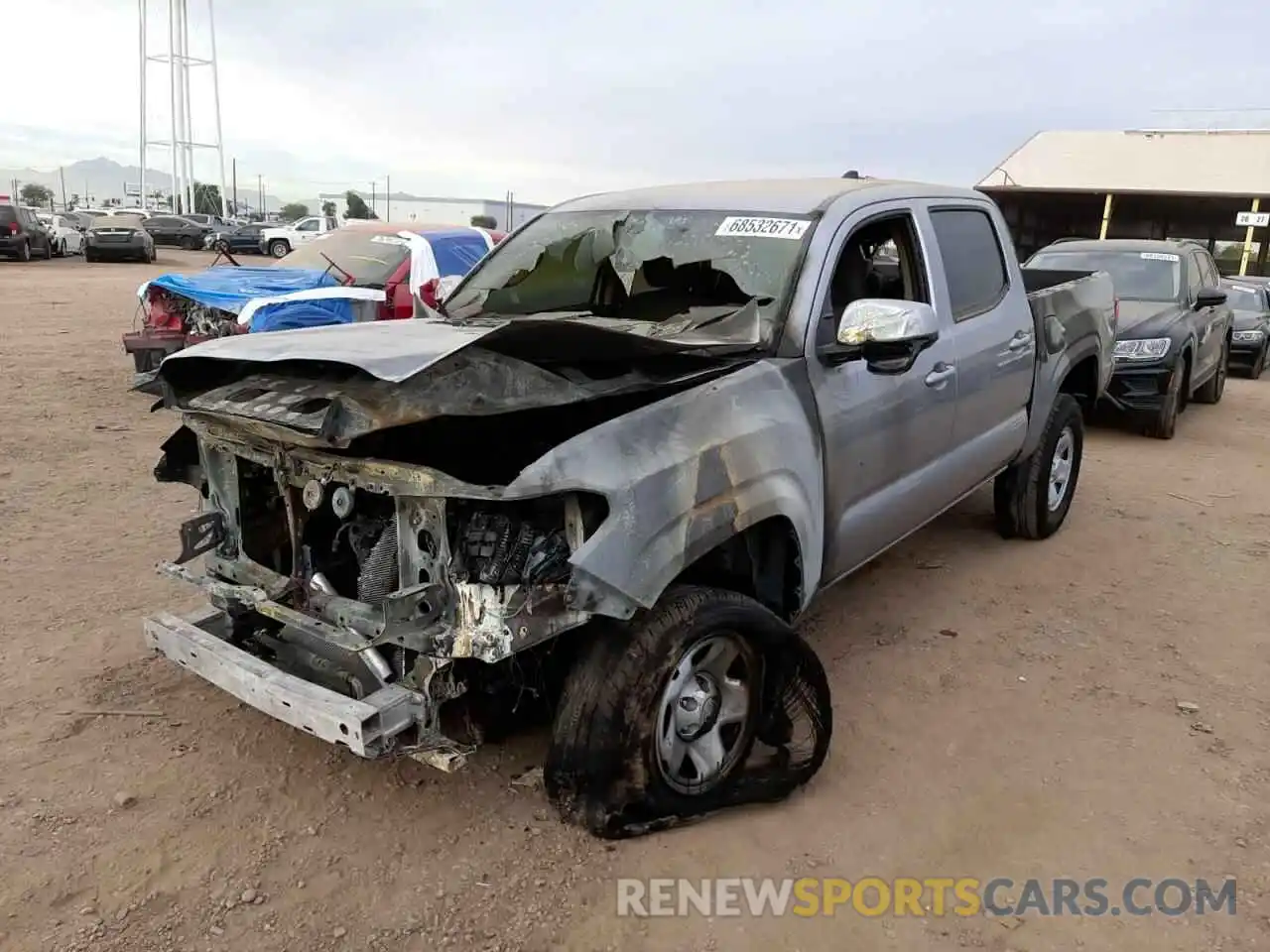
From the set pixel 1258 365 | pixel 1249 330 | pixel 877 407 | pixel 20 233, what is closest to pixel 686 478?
pixel 877 407

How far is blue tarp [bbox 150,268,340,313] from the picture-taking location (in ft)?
27.4

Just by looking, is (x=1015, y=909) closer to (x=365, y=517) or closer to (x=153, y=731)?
(x=365, y=517)

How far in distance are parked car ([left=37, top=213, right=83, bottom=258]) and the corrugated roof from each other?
1113 inches

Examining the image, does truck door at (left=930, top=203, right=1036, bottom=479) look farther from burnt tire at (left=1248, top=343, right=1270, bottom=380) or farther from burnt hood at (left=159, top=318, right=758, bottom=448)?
burnt tire at (left=1248, top=343, right=1270, bottom=380)

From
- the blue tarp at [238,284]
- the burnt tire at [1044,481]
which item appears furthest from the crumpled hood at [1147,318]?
the blue tarp at [238,284]

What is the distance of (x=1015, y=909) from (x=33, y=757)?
10.5 feet

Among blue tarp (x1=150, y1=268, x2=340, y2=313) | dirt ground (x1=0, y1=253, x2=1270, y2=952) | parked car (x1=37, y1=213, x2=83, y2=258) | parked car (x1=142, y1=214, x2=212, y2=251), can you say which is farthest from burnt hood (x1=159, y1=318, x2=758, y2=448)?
parked car (x1=142, y1=214, x2=212, y2=251)

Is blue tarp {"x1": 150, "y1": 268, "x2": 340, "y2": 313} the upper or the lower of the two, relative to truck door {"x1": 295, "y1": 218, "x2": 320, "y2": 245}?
lower

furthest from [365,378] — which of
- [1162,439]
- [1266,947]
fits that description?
[1162,439]

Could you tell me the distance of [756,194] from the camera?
410 centimetres

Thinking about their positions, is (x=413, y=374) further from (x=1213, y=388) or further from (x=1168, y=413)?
(x=1213, y=388)

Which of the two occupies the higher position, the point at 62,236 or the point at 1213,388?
the point at 62,236

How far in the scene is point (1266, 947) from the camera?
2641mm

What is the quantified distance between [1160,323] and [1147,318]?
0.16 m
